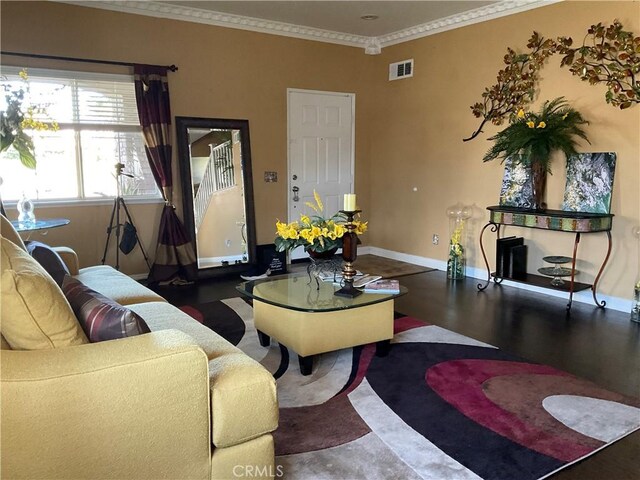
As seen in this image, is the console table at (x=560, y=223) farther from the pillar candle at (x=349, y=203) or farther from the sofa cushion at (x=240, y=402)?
the sofa cushion at (x=240, y=402)

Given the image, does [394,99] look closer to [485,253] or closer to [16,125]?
[485,253]

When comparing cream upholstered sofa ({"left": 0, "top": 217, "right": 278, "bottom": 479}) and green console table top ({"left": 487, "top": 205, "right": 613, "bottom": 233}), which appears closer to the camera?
cream upholstered sofa ({"left": 0, "top": 217, "right": 278, "bottom": 479})

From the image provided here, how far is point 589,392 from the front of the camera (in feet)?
9.68

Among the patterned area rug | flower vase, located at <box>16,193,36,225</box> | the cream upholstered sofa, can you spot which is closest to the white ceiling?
flower vase, located at <box>16,193,36,225</box>

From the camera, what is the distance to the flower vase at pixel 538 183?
4.95 meters

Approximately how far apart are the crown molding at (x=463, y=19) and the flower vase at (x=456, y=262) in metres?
2.48

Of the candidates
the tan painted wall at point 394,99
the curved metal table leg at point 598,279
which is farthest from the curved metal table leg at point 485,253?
the curved metal table leg at point 598,279

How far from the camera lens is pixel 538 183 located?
4992 mm

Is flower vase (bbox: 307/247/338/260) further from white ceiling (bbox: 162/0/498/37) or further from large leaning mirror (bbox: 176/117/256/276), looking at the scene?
white ceiling (bbox: 162/0/498/37)

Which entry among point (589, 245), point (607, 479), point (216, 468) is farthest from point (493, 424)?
point (589, 245)

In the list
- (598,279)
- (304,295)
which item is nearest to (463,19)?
(598,279)

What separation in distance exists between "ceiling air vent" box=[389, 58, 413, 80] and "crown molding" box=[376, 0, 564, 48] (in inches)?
10.7

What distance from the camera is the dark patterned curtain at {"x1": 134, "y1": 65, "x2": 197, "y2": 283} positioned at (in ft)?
17.4

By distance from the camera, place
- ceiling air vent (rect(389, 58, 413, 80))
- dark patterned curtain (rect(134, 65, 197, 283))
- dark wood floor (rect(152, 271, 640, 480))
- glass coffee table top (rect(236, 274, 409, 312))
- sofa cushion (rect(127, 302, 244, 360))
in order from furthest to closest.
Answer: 1. ceiling air vent (rect(389, 58, 413, 80))
2. dark patterned curtain (rect(134, 65, 197, 283))
3. glass coffee table top (rect(236, 274, 409, 312))
4. dark wood floor (rect(152, 271, 640, 480))
5. sofa cushion (rect(127, 302, 244, 360))
